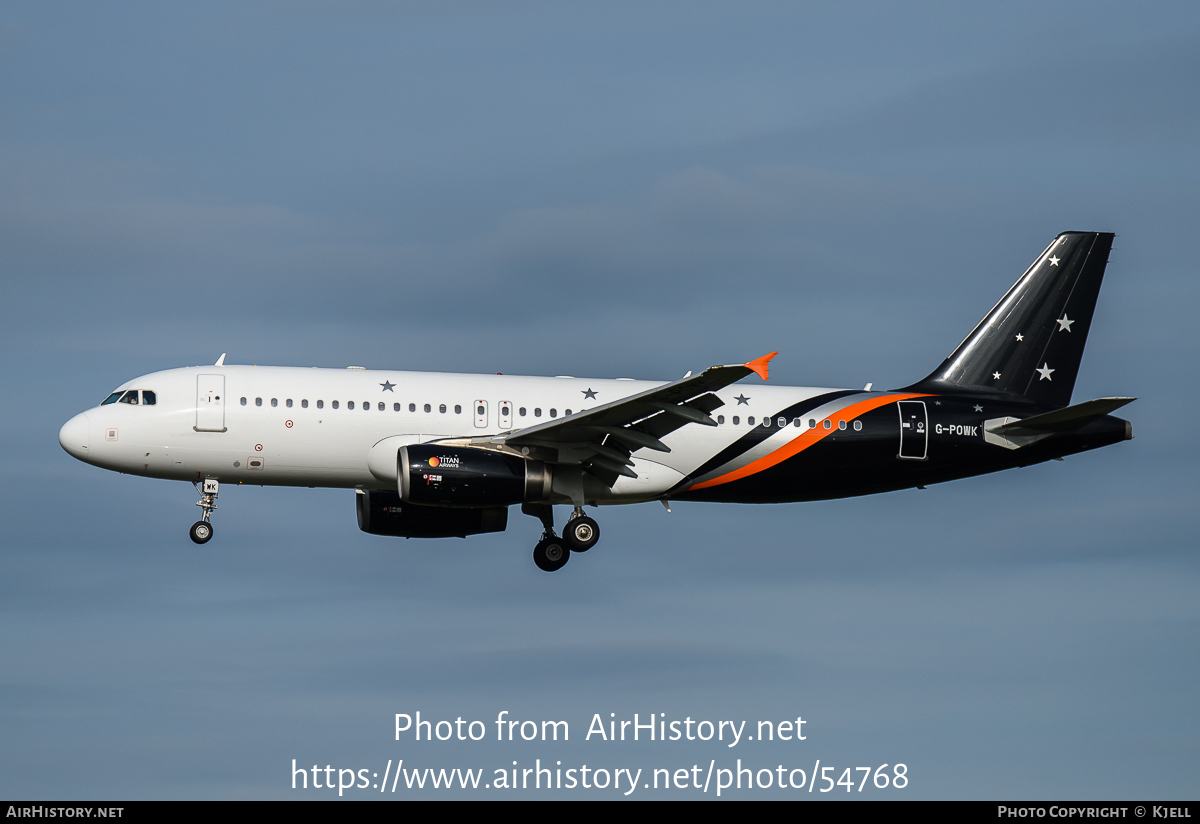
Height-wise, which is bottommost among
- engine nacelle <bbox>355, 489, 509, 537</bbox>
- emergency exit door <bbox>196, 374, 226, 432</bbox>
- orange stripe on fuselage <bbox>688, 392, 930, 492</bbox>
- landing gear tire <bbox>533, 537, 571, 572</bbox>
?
landing gear tire <bbox>533, 537, 571, 572</bbox>

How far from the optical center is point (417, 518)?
43.5 meters

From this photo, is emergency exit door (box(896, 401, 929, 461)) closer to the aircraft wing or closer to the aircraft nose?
the aircraft wing

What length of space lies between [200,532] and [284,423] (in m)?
3.89

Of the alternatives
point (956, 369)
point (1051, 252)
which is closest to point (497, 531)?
point (956, 369)

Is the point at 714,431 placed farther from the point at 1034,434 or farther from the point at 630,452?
the point at 1034,434

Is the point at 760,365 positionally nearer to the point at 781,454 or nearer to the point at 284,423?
the point at 781,454

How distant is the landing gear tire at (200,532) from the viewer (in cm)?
4022

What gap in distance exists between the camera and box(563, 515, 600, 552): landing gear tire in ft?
135

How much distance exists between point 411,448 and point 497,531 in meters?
6.76

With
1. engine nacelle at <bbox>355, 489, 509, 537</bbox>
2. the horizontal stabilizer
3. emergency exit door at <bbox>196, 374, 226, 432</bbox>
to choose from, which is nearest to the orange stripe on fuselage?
the horizontal stabilizer

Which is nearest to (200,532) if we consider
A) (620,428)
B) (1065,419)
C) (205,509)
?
(205,509)

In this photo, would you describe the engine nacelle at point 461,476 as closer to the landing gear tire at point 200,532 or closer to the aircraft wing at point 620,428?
the aircraft wing at point 620,428

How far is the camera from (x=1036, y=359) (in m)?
45.3

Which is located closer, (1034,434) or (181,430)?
(181,430)
